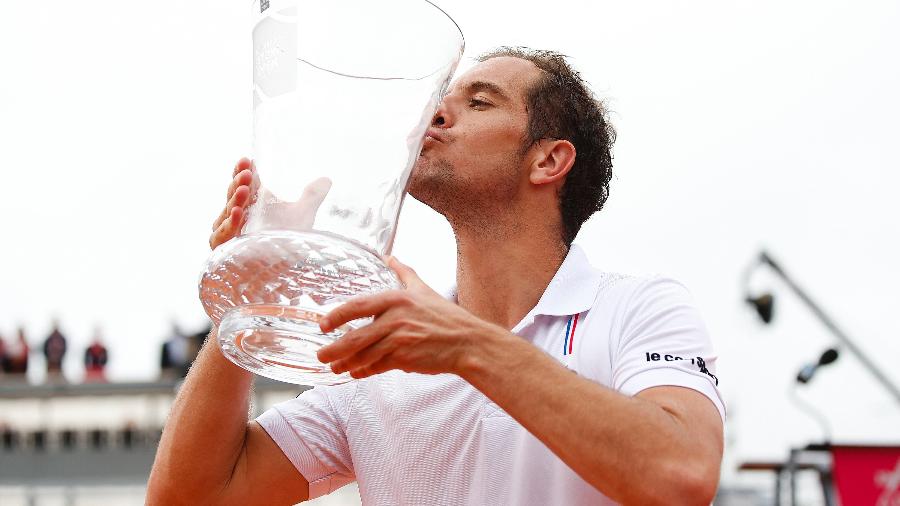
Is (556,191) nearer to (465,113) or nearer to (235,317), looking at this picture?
(465,113)

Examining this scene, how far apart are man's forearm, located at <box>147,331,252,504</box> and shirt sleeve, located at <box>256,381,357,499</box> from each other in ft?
0.47

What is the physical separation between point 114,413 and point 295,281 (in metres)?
24.7

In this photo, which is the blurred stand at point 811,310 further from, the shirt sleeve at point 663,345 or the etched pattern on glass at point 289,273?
the etched pattern on glass at point 289,273

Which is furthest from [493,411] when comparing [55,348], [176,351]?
[55,348]

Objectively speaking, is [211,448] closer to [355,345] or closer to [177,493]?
[177,493]

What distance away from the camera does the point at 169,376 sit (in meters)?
21.5

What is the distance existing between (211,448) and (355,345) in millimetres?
837

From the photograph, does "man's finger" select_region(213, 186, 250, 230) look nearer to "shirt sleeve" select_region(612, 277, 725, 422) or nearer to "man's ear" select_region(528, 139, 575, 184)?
"shirt sleeve" select_region(612, 277, 725, 422)

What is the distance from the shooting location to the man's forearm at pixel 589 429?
175 centimetres

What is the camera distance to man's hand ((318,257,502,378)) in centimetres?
163

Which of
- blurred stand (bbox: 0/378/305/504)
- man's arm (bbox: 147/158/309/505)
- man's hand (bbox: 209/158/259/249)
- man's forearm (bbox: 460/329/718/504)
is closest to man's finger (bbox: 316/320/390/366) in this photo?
man's forearm (bbox: 460/329/718/504)

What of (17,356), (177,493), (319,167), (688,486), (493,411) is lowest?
(17,356)

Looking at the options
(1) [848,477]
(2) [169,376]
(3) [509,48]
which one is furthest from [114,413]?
(3) [509,48]

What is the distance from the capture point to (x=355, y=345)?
1.63 metres
